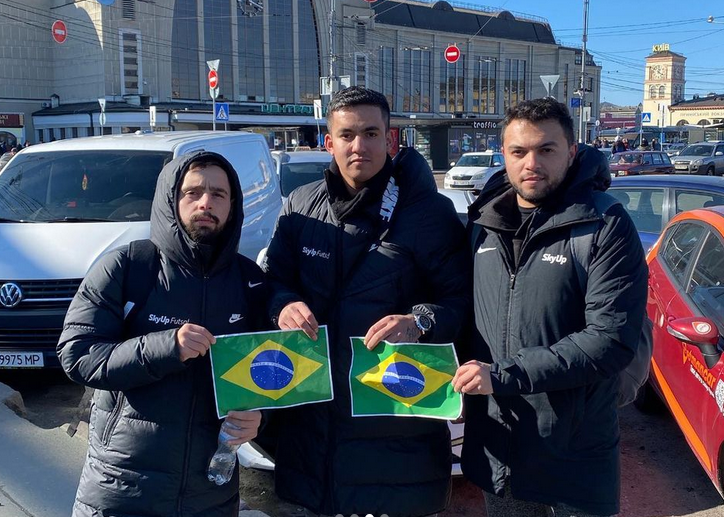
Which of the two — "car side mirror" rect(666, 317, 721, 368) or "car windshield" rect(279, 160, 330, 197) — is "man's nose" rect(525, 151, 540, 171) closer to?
"car side mirror" rect(666, 317, 721, 368)

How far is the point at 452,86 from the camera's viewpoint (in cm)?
6575

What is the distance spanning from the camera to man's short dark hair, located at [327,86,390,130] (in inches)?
102

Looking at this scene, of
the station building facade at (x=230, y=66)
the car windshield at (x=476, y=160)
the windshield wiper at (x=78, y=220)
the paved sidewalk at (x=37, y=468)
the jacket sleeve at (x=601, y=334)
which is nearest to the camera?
the jacket sleeve at (x=601, y=334)

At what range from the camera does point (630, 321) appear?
7.37 ft

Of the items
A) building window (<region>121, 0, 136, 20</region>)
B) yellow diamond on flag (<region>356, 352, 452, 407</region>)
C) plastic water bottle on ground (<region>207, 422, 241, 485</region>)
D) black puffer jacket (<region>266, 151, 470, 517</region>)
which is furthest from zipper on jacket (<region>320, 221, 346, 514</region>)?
building window (<region>121, 0, 136, 20</region>)

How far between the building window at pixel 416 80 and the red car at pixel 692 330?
58.3 metres

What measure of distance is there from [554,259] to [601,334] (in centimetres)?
28

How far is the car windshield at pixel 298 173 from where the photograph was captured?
405 inches

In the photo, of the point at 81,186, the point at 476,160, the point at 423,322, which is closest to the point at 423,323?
the point at 423,322

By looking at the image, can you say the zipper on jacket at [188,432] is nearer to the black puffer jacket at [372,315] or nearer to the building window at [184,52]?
the black puffer jacket at [372,315]

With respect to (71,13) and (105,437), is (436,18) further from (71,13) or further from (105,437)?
(105,437)

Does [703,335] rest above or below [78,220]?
below

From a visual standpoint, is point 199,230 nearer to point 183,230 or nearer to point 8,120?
point 183,230

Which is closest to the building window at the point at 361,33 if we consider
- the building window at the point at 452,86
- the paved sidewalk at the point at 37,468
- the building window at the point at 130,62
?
the building window at the point at 452,86
